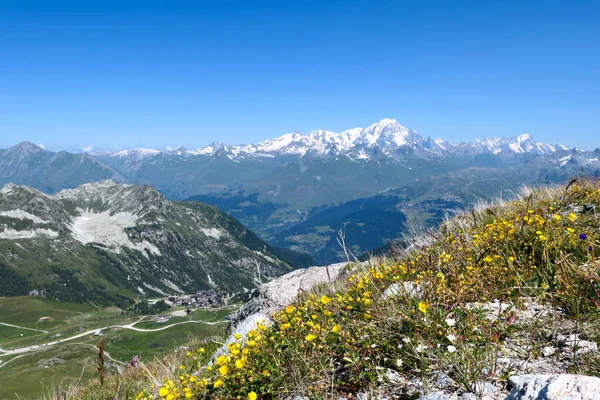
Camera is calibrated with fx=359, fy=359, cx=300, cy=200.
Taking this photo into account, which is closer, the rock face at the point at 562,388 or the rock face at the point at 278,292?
the rock face at the point at 562,388

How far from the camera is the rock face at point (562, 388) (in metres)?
2.81

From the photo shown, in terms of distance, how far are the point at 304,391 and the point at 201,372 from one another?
7.05ft

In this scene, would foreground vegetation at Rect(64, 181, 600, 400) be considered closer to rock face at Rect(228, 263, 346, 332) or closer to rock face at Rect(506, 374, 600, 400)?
rock face at Rect(506, 374, 600, 400)

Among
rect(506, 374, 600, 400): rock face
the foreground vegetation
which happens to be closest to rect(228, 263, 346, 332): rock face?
the foreground vegetation

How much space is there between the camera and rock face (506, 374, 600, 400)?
2809 millimetres

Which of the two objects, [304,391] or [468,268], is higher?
[468,268]

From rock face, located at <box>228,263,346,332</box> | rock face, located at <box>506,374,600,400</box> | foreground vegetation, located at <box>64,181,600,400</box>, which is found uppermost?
rock face, located at <box>506,374,600,400</box>

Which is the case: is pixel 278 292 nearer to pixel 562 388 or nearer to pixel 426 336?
pixel 426 336

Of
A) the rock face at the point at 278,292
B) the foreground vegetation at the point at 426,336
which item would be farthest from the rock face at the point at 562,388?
the rock face at the point at 278,292

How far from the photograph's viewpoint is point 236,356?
4.81 m

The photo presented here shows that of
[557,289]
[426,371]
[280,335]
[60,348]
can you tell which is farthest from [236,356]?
[60,348]

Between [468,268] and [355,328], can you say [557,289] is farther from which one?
[355,328]

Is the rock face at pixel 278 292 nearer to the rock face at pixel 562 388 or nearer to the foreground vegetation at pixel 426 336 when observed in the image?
the foreground vegetation at pixel 426 336

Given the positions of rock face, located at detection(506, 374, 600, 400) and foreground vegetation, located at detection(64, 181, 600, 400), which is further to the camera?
foreground vegetation, located at detection(64, 181, 600, 400)
